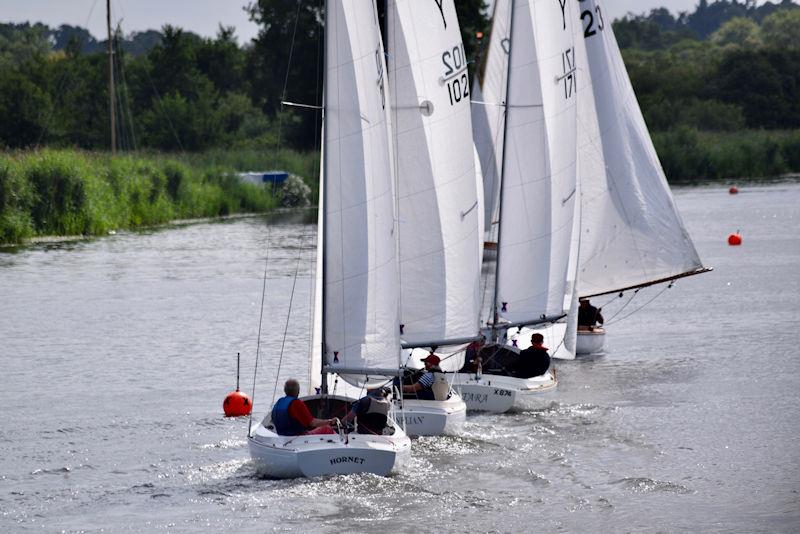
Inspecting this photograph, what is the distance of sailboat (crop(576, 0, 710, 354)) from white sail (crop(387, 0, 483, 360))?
10206 millimetres

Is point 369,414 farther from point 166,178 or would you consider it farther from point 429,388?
point 166,178

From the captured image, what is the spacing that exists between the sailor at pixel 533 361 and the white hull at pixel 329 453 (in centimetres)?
655

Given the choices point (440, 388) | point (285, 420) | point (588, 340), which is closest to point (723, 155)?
point (588, 340)

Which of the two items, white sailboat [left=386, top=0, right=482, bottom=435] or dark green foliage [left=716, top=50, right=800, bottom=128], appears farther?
dark green foliage [left=716, top=50, right=800, bottom=128]

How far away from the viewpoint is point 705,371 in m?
32.3

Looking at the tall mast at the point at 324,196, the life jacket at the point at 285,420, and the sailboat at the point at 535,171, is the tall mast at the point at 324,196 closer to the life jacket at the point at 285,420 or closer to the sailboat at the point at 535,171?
the life jacket at the point at 285,420

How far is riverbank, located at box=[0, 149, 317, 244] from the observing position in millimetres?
58500

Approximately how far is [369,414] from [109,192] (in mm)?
46009

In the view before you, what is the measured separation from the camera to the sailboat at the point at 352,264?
808 inches

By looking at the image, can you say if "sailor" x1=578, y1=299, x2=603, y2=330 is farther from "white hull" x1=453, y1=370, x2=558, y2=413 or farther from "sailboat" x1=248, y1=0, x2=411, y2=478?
"sailboat" x1=248, y1=0, x2=411, y2=478

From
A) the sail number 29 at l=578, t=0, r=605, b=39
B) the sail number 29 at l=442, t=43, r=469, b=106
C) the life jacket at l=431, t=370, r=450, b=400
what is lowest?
the life jacket at l=431, t=370, r=450, b=400

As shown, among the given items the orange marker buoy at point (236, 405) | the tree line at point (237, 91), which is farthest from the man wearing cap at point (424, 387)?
the tree line at point (237, 91)

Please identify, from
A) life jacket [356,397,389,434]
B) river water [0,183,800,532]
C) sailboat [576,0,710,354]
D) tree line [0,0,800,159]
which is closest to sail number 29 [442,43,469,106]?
river water [0,183,800,532]

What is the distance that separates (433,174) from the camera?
78.8 ft
